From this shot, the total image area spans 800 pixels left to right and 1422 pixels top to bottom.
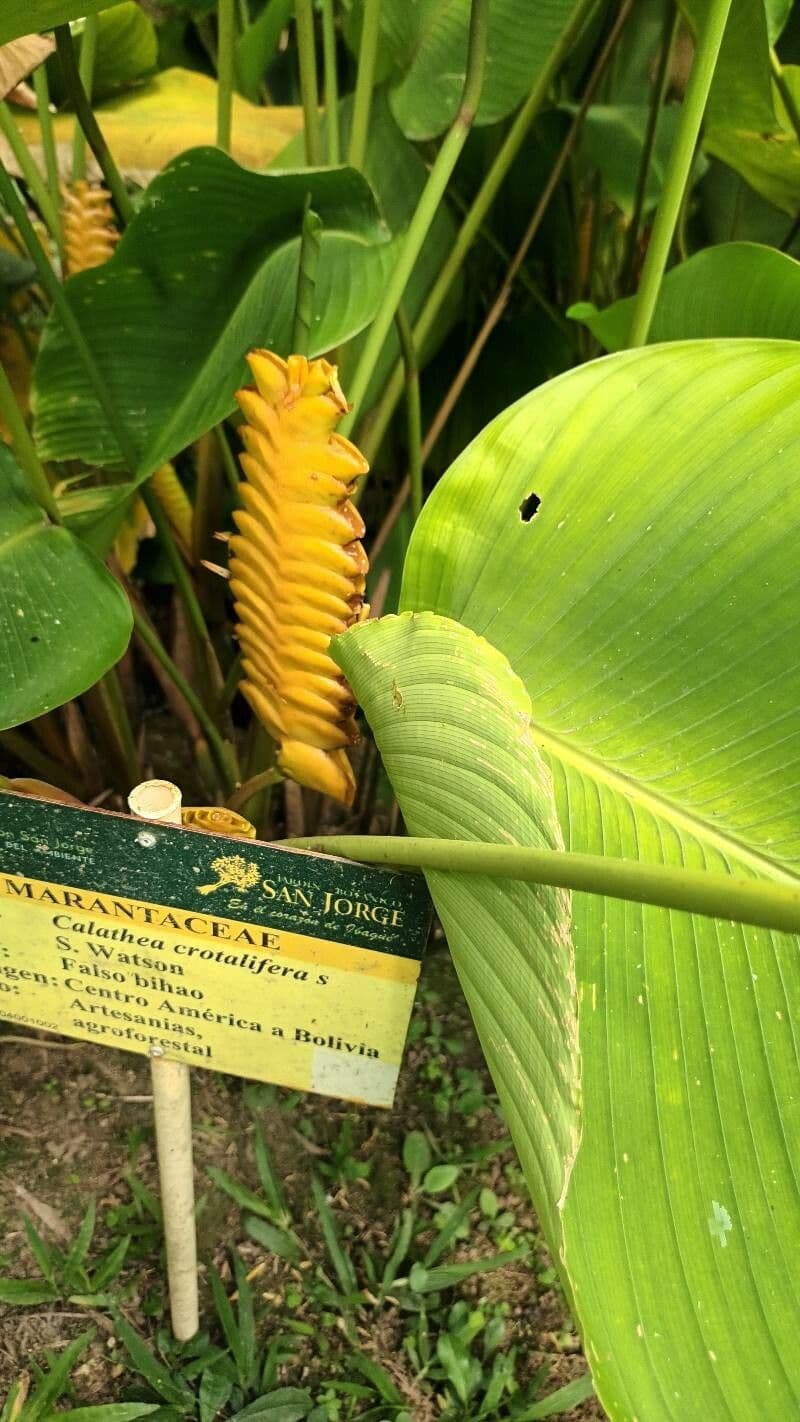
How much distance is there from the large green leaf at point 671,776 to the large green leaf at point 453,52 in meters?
0.34

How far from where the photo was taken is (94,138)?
0.49 meters

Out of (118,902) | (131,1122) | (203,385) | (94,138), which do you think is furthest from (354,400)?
(131,1122)

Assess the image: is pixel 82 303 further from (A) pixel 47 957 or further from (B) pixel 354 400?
(A) pixel 47 957

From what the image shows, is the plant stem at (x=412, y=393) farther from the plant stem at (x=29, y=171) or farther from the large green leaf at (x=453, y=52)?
the plant stem at (x=29, y=171)

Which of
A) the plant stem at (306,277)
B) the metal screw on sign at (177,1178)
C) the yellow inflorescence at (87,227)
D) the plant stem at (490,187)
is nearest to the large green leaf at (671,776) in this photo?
the plant stem at (306,277)

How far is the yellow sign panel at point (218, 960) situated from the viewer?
365 mm

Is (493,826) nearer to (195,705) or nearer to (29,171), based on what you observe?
(195,705)

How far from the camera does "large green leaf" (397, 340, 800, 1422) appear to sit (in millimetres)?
305

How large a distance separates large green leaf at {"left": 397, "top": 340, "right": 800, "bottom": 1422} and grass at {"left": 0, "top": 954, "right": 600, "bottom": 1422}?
0.34 meters

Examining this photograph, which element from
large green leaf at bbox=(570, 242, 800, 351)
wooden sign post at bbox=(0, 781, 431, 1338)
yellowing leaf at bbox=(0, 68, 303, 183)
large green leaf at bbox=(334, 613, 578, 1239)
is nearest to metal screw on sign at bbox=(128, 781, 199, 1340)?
wooden sign post at bbox=(0, 781, 431, 1338)

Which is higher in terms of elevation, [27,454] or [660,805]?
[27,454]

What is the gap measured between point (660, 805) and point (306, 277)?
264 mm

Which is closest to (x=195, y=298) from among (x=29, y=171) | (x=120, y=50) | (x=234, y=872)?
(x=29, y=171)

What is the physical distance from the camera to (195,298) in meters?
0.53
